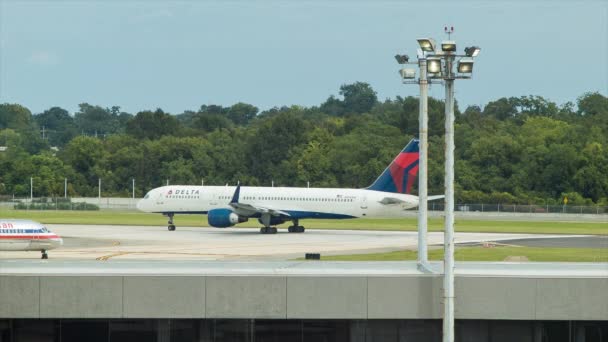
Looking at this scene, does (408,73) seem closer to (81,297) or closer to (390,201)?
(81,297)

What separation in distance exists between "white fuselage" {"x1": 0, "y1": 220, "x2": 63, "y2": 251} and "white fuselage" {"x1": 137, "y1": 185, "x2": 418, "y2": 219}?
31.6 m

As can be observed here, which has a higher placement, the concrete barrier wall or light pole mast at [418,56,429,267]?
light pole mast at [418,56,429,267]

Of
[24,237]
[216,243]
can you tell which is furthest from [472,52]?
[216,243]

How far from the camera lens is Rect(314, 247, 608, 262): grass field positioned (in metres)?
54.6

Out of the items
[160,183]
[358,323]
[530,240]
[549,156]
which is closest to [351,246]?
[530,240]

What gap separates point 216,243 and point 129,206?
264 feet

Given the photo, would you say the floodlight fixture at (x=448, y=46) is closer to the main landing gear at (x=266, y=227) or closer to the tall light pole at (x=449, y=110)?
the tall light pole at (x=449, y=110)

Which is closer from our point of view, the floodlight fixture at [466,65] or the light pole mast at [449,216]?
the light pole mast at [449,216]

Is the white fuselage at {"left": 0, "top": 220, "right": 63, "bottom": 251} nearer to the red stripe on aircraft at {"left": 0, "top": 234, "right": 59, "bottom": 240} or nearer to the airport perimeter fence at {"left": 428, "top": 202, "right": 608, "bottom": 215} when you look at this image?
the red stripe on aircraft at {"left": 0, "top": 234, "right": 59, "bottom": 240}

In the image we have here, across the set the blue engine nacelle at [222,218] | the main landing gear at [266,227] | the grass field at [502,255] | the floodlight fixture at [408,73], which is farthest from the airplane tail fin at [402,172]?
the floodlight fixture at [408,73]

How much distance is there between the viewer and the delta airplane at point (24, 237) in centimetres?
5128

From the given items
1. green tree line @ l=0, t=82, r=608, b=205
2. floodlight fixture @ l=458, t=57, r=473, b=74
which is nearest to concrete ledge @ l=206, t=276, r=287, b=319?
floodlight fixture @ l=458, t=57, r=473, b=74

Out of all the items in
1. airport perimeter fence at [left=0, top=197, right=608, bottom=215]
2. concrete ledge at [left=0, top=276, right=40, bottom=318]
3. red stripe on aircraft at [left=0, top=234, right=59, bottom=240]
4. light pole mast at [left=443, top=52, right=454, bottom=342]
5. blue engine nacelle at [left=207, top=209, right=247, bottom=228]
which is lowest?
airport perimeter fence at [left=0, top=197, right=608, bottom=215]

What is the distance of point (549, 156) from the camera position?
463ft
